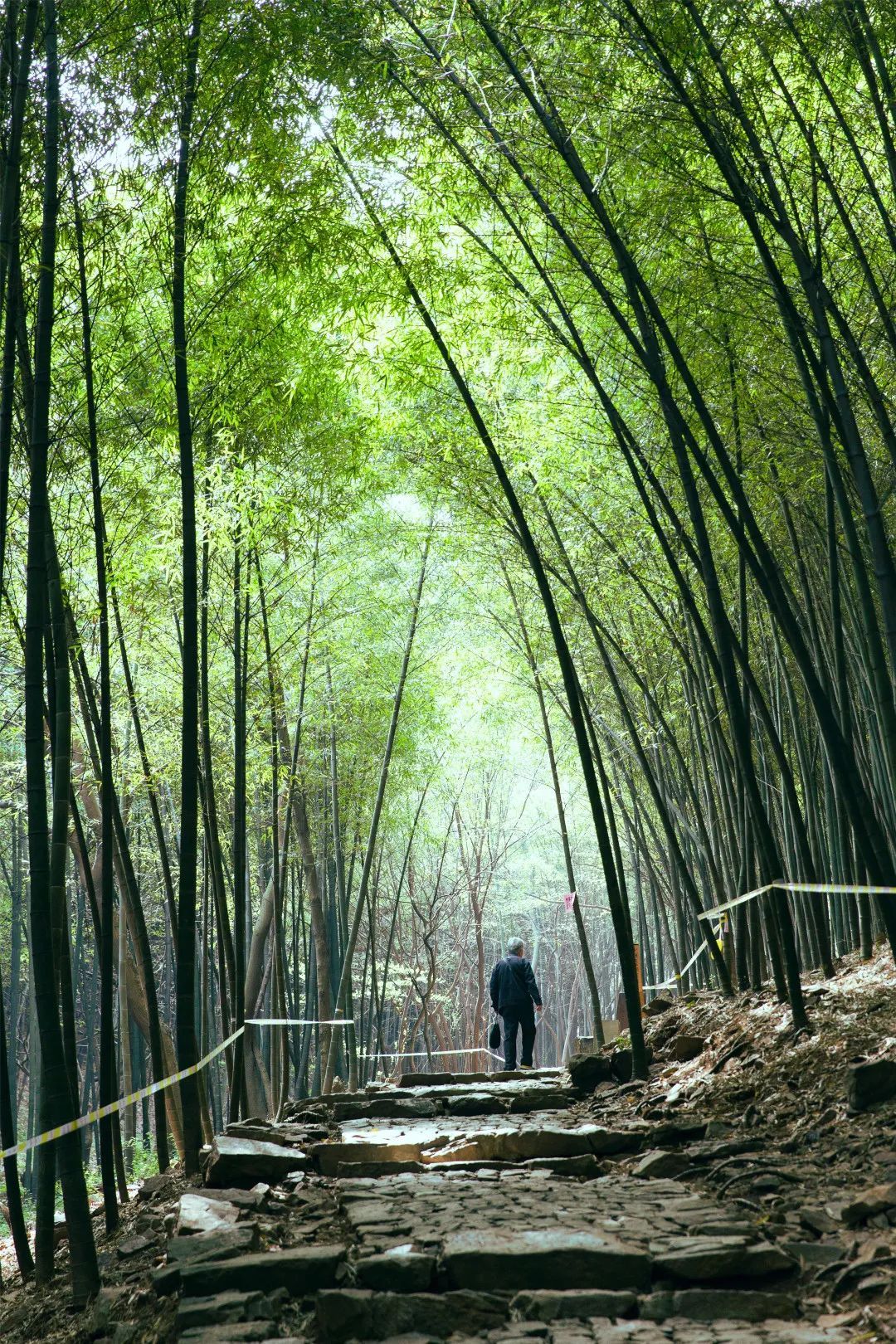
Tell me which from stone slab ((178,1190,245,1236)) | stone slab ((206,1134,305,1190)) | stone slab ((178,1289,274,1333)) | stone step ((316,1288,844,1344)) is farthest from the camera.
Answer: stone slab ((206,1134,305,1190))

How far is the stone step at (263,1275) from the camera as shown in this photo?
8.09 feet

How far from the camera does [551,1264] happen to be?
2.42 meters

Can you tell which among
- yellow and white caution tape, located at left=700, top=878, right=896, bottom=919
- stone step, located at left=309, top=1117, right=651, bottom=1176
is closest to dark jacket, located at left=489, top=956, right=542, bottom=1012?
yellow and white caution tape, located at left=700, top=878, right=896, bottom=919

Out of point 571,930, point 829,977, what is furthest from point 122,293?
point 571,930

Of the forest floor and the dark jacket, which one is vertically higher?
the dark jacket

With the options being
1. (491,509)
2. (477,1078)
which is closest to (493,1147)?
(477,1078)

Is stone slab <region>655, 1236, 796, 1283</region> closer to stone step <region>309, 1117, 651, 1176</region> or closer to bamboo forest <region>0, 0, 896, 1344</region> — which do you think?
bamboo forest <region>0, 0, 896, 1344</region>

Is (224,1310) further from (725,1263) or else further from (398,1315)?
(725,1263)

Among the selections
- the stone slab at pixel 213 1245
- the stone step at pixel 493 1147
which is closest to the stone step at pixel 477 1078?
the stone step at pixel 493 1147

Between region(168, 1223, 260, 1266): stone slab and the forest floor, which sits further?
region(168, 1223, 260, 1266): stone slab

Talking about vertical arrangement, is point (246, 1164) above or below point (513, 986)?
below

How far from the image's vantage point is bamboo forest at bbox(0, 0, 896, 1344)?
2.74 meters

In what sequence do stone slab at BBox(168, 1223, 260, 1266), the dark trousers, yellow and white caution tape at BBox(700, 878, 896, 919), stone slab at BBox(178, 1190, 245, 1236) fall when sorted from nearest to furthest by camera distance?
stone slab at BBox(168, 1223, 260, 1266)
stone slab at BBox(178, 1190, 245, 1236)
yellow and white caution tape at BBox(700, 878, 896, 919)
the dark trousers

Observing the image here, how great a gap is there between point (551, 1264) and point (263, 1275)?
65 centimetres
